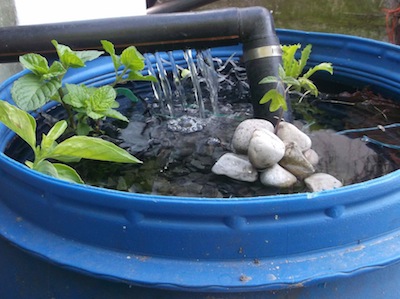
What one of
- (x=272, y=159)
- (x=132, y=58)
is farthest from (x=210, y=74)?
(x=272, y=159)

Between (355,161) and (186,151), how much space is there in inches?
14.1

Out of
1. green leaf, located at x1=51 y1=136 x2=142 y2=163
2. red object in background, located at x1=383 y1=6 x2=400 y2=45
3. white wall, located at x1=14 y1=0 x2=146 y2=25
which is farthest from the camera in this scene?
red object in background, located at x1=383 y1=6 x2=400 y2=45

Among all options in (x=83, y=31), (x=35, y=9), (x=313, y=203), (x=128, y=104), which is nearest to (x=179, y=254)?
(x=313, y=203)

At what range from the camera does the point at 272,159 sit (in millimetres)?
943

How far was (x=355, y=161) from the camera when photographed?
3.52 feet

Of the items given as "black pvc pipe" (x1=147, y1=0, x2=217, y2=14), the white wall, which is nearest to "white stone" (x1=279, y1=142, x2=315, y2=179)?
the white wall

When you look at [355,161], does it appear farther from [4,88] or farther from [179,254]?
[4,88]

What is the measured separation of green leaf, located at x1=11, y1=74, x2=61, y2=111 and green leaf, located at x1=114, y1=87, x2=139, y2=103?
33cm

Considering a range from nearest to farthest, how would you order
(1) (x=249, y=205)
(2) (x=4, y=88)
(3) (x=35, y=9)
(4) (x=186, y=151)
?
(1) (x=249, y=205) → (2) (x=4, y=88) → (4) (x=186, y=151) → (3) (x=35, y=9)

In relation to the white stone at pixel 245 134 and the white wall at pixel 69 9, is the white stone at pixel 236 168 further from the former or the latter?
the white wall at pixel 69 9

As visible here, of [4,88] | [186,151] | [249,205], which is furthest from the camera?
[186,151]

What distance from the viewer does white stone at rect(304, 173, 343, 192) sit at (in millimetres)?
939

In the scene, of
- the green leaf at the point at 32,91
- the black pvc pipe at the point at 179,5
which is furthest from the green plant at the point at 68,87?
the black pvc pipe at the point at 179,5

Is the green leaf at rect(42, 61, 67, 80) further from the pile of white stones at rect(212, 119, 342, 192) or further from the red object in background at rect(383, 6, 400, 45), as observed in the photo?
the red object in background at rect(383, 6, 400, 45)
